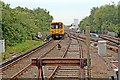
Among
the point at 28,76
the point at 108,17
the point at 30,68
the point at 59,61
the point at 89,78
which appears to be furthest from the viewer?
the point at 108,17

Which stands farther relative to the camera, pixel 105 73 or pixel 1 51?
pixel 1 51

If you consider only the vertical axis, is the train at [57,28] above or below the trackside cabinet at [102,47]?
above

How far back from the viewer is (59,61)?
9.62 meters

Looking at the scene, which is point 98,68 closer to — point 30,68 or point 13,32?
point 30,68

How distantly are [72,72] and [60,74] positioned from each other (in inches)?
28.9

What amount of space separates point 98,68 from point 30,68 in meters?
2.94

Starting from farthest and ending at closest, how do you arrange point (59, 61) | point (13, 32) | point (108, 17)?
point (108, 17)
point (13, 32)
point (59, 61)

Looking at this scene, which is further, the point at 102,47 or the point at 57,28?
the point at 57,28

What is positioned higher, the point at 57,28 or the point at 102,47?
the point at 57,28

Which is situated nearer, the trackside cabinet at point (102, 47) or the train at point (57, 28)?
the trackside cabinet at point (102, 47)

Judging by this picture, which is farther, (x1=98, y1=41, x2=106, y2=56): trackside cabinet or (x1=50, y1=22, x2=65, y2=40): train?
(x1=50, y1=22, x2=65, y2=40): train

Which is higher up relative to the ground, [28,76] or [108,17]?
[108,17]

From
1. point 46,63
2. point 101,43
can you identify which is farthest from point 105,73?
point 101,43

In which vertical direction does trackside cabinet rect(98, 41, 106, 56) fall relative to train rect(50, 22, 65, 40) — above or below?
below
